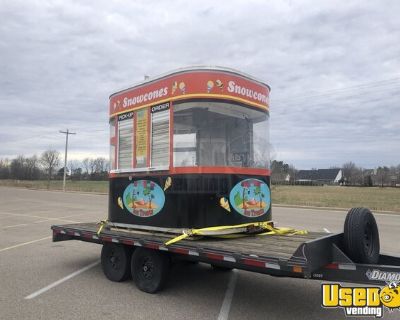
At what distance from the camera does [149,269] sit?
6.34m

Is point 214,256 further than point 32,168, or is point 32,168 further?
point 32,168

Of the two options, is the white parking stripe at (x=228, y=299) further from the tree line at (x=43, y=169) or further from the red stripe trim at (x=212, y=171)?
the tree line at (x=43, y=169)

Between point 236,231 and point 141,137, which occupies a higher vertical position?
point 141,137

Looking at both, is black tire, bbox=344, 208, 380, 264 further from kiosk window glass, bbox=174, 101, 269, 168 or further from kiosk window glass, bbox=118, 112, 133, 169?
kiosk window glass, bbox=118, 112, 133, 169

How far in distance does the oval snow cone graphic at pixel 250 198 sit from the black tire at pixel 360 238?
1.83 metres

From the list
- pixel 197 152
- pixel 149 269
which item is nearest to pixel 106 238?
pixel 149 269

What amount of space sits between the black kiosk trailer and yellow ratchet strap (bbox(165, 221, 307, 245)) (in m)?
0.02

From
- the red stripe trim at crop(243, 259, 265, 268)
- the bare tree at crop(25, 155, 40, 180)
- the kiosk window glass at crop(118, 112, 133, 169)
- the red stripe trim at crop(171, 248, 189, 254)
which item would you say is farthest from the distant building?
the red stripe trim at crop(243, 259, 265, 268)

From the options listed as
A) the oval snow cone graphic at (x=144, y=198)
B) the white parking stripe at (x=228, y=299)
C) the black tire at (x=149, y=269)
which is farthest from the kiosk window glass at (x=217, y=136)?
the white parking stripe at (x=228, y=299)

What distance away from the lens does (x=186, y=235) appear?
20.3 ft

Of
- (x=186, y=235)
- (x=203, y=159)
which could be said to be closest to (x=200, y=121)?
(x=203, y=159)

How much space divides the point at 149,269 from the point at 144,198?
1.24 meters

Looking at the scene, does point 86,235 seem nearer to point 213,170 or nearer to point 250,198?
point 213,170

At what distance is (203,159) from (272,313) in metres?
2.48
